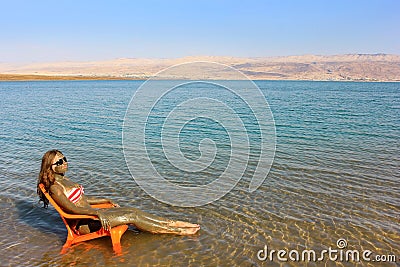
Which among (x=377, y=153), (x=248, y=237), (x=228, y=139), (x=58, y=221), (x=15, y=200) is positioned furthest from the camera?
(x=228, y=139)

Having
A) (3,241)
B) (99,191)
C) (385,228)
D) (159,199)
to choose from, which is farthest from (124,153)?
(385,228)

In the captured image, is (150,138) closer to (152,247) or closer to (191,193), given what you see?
(191,193)

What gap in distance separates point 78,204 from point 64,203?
1.96 ft

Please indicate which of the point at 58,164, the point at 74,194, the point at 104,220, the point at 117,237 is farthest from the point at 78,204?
the point at 117,237

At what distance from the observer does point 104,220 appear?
863cm

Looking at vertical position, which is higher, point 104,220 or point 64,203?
point 64,203

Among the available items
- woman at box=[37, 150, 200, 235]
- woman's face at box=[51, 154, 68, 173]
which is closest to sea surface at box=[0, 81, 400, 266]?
woman at box=[37, 150, 200, 235]

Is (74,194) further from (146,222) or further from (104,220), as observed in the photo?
(146,222)

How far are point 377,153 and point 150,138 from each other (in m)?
14.4

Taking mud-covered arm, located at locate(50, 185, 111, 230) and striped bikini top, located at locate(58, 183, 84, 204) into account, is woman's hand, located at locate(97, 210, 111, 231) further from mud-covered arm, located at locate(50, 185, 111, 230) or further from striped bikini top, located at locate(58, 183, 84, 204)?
striped bikini top, located at locate(58, 183, 84, 204)

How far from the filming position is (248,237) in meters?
9.71

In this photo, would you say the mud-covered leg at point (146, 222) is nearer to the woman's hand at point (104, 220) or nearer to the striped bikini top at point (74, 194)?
the woman's hand at point (104, 220)

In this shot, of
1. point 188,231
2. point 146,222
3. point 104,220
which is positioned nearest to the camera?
point 104,220

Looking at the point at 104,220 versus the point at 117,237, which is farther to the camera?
the point at 117,237
